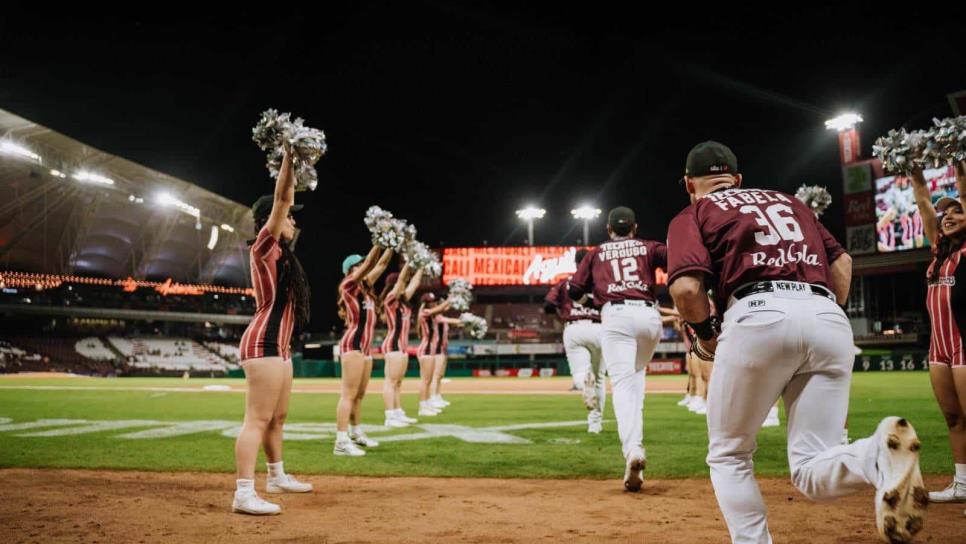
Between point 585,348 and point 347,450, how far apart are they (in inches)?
142

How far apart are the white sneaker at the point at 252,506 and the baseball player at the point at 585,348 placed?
16.6 feet

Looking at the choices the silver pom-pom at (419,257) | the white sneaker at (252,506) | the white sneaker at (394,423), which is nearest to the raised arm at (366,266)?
the silver pom-pom at (419,257)

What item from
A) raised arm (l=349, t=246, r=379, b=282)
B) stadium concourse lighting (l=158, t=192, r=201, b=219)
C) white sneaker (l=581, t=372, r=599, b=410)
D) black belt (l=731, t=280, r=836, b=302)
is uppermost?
stadium concourse lighting (l=158, t=192, r=201, b=219)

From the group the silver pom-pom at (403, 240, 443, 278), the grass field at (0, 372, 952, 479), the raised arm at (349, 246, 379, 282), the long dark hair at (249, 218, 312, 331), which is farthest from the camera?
the silver pom-pom at (403, 240, 443, 278)

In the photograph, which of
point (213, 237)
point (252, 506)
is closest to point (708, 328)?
point (252, 506)

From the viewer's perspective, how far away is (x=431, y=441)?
10164 mm

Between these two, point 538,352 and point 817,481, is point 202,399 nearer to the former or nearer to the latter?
point 817,481

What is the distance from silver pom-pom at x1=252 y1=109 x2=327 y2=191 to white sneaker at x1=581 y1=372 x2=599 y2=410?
214 inches

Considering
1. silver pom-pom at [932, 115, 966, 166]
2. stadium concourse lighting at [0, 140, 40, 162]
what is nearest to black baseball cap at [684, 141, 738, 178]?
silver pom-pom at [932, 115, 966, 166]

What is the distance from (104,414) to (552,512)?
1295cm

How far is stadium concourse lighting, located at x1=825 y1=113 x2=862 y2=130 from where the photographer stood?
47.2 m

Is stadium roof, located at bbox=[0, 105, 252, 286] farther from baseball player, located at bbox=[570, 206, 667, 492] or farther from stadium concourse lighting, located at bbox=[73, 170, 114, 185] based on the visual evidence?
baseball player, located at bbox=[570, 206, 667, 492]

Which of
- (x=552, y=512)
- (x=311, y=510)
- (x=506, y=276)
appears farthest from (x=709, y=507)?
(x=506, y=276)

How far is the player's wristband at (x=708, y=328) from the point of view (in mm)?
3506
